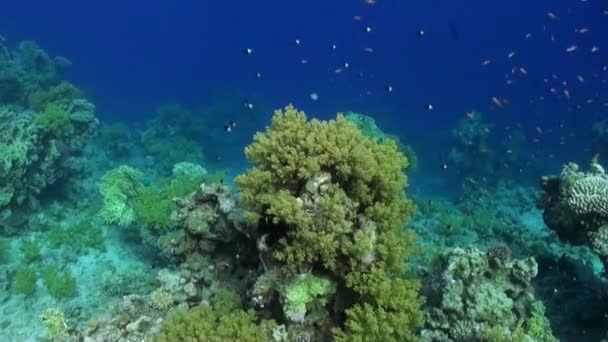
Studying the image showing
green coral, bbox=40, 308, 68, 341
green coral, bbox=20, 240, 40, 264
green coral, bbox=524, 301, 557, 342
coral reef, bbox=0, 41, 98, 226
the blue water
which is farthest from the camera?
the blue water

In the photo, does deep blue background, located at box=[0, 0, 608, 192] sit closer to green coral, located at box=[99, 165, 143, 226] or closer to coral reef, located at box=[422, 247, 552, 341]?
green coral, located at box=[99, 165, 143, 226]

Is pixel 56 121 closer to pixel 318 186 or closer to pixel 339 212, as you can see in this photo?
pixel 318 186

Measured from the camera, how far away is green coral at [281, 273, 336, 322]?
502 cm

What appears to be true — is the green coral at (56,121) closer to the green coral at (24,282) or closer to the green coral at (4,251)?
the green coral at (4,251)

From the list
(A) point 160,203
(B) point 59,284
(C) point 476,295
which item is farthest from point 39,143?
(C) point 476,295

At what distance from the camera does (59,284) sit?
30.7 ft

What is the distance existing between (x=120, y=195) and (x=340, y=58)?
83.6 metres

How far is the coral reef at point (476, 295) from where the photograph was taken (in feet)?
21.5

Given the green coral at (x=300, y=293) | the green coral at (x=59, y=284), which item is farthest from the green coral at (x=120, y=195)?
the green coral at (x=300, y=293)

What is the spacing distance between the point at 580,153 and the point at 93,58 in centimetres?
6223

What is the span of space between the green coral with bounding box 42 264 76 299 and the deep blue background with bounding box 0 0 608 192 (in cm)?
1524

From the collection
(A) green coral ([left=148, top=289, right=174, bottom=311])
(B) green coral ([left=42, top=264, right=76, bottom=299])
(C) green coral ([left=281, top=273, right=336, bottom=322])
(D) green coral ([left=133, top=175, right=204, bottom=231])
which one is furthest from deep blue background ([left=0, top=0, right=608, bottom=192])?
(C) green coral ([left=281, top=273, right=336, bottom=322])

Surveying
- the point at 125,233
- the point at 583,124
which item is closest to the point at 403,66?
the point at 583,124

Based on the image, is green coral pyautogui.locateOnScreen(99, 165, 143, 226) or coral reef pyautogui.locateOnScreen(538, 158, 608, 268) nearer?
coral reef pyautogui.locateOnScreen(538, 158, 608, 268)
